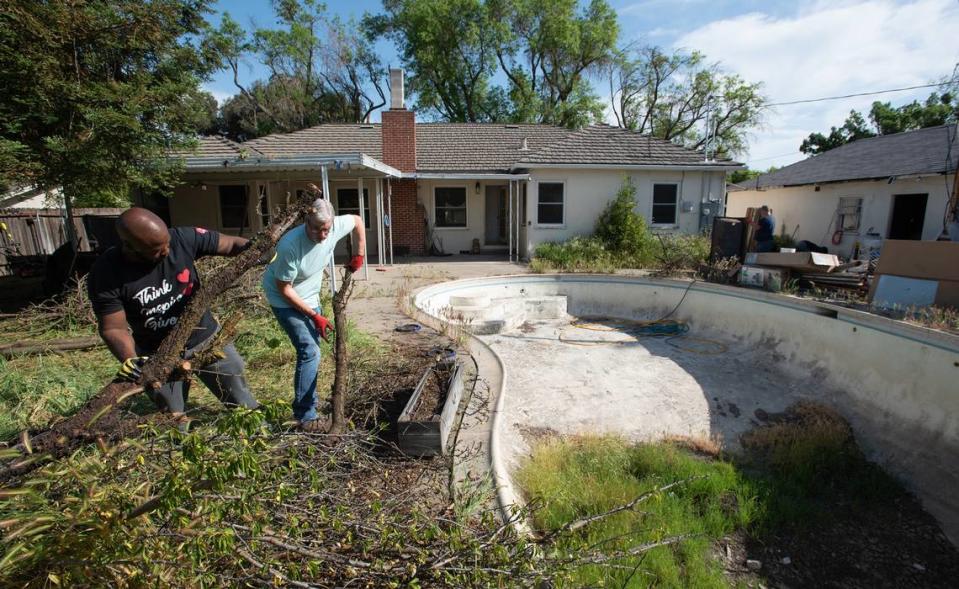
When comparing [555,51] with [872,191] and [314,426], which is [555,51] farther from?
[314,426]

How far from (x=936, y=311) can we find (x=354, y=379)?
7845mm

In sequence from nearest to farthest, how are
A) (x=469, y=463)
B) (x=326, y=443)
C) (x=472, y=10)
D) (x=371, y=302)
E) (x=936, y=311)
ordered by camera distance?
1. (x=326, y=443)
2. (x=469, y=463)
3. (x=936, y=311)
4. (x=371, y=302)
5. (x=472, y=10)

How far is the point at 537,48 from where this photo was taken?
28.2 m

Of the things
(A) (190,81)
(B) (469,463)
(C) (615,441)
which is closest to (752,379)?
(C) (615,441)

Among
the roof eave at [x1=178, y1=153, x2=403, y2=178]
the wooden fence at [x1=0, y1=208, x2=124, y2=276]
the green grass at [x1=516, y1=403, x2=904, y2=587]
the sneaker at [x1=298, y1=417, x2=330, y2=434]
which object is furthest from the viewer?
the wooden fence at [x1=0, y1=208, x2=124, y2=276]

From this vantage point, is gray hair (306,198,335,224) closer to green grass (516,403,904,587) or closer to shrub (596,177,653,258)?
green grass (516,403,904,587)

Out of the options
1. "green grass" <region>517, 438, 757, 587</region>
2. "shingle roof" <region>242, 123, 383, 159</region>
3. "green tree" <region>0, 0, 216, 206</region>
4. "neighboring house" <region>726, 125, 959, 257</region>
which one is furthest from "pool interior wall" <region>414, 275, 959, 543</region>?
"neighboring house" <region>726, 125, 959, 257</region>

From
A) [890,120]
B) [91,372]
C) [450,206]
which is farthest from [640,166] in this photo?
[890,120]

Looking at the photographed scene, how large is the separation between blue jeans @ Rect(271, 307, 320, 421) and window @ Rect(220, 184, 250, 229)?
12948 millimetres

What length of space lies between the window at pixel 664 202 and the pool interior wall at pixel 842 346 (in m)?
5.05

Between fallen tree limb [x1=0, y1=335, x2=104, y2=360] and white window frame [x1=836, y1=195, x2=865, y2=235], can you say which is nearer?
fallen tree limb [x1=0, y1=335, x2=104, y2=360]

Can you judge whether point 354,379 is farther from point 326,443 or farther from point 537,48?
point 537,48

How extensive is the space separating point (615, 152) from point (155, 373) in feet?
49.5

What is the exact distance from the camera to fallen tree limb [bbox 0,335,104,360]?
516 centimetres
